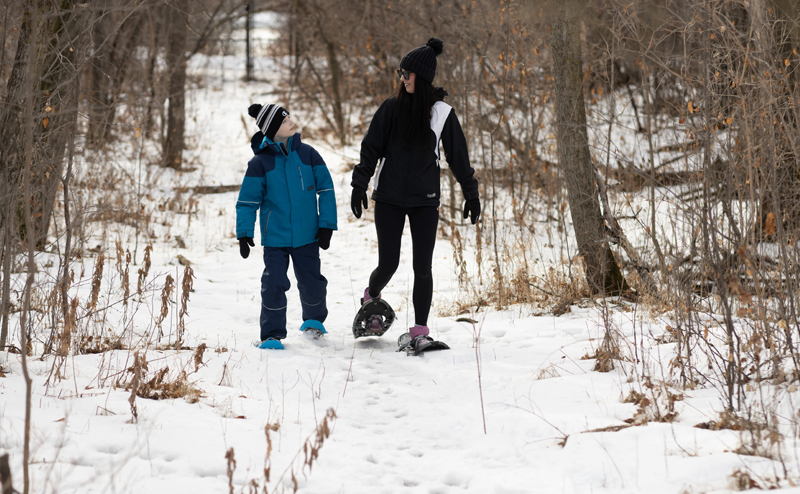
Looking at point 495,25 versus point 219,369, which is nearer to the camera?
point 219,369

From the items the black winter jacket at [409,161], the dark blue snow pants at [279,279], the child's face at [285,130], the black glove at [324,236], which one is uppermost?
the child's face at [285,130]

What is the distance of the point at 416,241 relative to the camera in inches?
166

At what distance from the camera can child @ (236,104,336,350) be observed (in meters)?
4.29

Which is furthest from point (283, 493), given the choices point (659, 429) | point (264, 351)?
point (264, 351)

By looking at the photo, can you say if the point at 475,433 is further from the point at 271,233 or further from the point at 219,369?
the point at 271,233

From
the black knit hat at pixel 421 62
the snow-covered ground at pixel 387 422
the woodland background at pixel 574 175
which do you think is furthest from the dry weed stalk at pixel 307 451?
the black knit hat at pixel 421 62

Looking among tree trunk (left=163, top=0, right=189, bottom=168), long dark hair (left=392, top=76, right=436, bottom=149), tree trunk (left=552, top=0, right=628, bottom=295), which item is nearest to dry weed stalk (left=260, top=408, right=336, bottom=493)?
long dark hair (left=392, top=76, right=436, bottom=149)

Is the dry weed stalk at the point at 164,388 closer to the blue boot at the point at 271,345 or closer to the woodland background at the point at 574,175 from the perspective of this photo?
the woodland background at the point at 574,175

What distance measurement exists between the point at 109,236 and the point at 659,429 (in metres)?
7.61

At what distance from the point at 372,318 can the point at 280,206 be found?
1038 millimetres

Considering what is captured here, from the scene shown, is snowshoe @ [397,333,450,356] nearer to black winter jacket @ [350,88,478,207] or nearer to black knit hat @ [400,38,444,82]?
black winter jacket @ [350,88,478,207]

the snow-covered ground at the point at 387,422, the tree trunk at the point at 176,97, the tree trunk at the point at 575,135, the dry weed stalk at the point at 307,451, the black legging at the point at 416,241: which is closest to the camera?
the dry weed stalk at the point at 307,451

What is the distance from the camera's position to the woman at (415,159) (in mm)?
4062

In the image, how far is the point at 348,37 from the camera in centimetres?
1430
